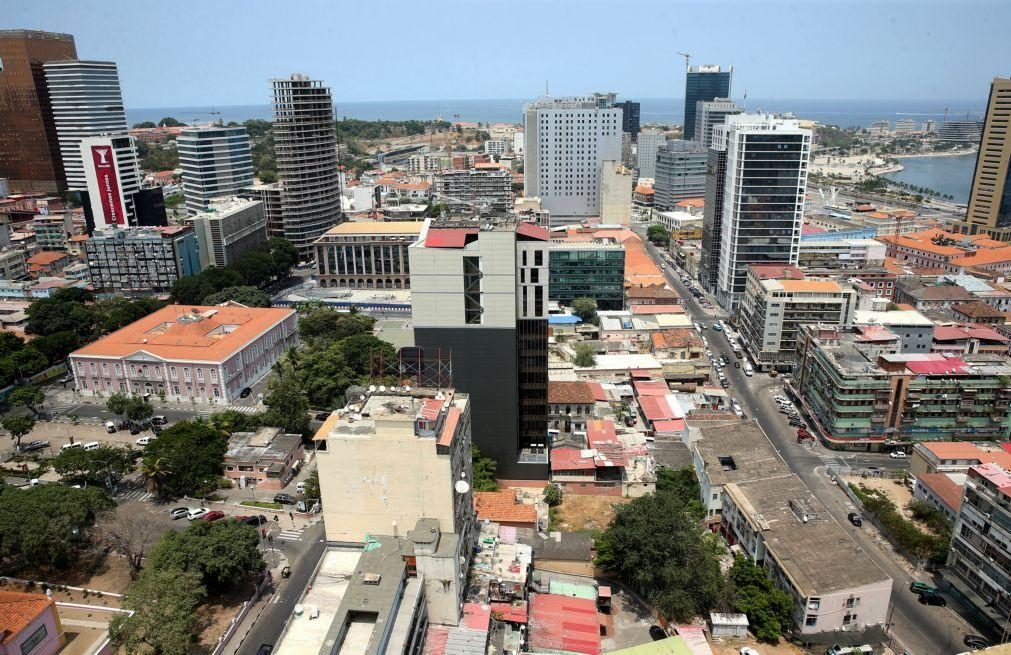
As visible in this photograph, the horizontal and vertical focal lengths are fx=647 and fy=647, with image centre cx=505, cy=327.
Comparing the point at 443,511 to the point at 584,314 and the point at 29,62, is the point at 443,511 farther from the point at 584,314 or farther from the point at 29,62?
the point at 29,62

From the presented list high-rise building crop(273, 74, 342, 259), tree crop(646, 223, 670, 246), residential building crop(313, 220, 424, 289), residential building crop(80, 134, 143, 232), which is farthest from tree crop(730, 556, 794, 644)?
residential building crop(80, 134, 143, 232)

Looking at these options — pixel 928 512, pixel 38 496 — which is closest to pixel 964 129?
pixel 928 512

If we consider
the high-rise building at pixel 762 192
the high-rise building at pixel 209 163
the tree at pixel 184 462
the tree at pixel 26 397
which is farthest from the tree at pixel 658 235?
→ the tree at pixel 26 397

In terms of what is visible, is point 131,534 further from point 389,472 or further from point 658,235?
point 658,235

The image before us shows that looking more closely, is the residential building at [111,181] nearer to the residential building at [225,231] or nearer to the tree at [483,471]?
the residential building at [225,231]

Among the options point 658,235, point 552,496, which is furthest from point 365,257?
point 552,496

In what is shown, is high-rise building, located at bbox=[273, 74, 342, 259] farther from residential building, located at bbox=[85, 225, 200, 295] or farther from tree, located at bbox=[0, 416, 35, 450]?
tree, located at bbox=[0, 416, 35, 450]
